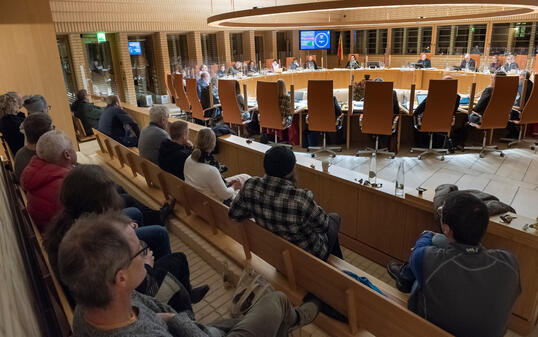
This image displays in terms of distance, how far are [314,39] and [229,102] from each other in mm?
10478

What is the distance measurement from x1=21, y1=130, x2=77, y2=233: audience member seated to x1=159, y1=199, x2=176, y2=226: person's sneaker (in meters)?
1.00

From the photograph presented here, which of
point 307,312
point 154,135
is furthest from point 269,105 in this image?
point 307,312

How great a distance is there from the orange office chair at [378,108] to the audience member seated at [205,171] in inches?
116

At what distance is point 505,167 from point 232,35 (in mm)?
11109

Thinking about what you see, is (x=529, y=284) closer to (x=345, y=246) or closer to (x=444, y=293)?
(x=444, y=293)

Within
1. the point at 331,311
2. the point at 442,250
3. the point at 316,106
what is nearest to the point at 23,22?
the point at 316,106

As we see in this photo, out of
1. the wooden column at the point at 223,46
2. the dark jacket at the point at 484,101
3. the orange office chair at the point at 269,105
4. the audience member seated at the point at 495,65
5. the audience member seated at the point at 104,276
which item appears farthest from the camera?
the wooden column at the point at 223,46

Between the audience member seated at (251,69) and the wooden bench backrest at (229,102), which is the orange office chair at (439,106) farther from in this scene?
the audience member seated at (251,69)

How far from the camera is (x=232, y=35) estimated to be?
13.7 metres

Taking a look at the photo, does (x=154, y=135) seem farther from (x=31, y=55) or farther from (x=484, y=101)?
(x=484, y=101)

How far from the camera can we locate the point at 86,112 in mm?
6051

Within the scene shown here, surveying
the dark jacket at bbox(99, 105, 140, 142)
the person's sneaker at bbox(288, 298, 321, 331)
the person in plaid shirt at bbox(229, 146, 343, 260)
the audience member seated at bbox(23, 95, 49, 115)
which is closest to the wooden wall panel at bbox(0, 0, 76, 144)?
the dark jacket at bbox(99, 105, 140, 142)

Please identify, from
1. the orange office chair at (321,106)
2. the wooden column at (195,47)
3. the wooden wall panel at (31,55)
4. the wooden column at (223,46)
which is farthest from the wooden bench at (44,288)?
the wooden column at (223,46)

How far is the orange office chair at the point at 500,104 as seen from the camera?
205 inches
